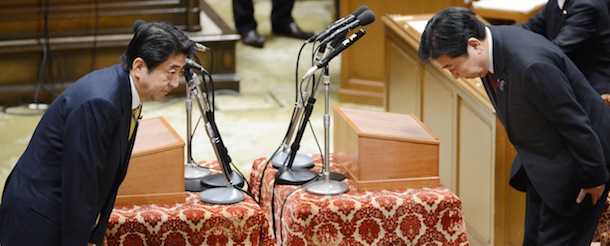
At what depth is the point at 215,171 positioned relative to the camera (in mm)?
4512

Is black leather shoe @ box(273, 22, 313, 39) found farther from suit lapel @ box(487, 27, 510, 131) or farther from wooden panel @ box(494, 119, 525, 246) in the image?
suit lapel @ box(487, 27, 510, 131)

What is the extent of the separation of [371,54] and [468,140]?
8.46 ft

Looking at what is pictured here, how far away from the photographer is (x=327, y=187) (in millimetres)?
4113

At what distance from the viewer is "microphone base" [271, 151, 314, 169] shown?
4.46 m

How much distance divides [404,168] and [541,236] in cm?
69

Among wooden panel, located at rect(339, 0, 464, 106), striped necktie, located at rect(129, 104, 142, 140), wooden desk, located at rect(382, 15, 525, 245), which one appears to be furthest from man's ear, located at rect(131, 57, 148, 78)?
wooden panel, located at rect(339, 0, 464, 106)

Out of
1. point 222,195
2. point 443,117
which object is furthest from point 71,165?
point 443,117

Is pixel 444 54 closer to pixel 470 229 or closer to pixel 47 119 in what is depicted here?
pixel 47 119

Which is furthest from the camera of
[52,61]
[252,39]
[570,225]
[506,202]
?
[252,39]

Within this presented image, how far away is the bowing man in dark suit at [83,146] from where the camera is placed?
3.20m

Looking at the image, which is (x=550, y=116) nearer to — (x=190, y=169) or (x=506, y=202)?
(x=506, y=202)

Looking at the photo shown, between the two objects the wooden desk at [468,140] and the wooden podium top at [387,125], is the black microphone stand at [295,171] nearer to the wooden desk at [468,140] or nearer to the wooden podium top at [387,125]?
the wooden podium top at [387,125]

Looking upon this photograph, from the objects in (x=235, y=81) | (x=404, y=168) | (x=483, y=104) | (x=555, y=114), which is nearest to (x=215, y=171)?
(x=404, y=168)

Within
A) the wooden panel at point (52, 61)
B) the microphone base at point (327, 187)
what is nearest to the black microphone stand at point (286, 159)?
the microphone base at point (327, 187)
